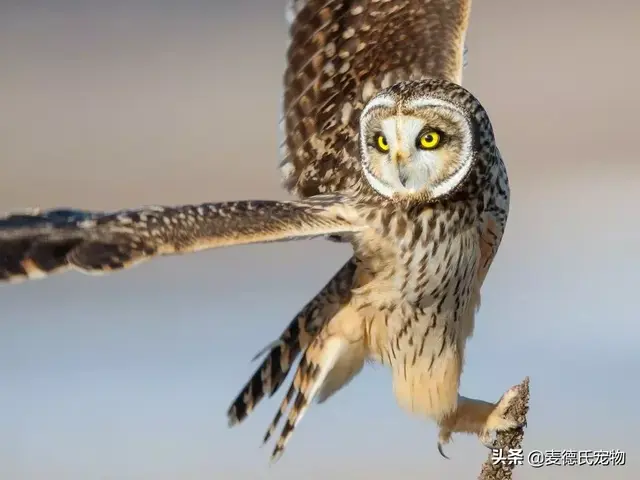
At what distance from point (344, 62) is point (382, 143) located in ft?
1.71

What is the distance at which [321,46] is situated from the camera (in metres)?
1.86

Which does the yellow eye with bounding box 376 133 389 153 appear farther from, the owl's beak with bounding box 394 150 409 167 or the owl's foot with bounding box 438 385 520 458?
the owl's foot with bounding box 438 385 520 458

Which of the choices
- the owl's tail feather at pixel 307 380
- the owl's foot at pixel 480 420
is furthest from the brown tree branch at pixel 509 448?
the owl's tail feather at pixel 307 380

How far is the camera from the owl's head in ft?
4.33

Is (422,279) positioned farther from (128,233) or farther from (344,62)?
(344,62)

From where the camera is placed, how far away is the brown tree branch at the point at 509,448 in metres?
Result: 1.37

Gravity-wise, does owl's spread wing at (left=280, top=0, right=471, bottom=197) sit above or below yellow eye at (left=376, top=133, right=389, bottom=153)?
above

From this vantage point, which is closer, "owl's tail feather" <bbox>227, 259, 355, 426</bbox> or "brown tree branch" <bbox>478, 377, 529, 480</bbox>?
"brown tree branch" <bbox>478, 377, 529, 480</bbox>

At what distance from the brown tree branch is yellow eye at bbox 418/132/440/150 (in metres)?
0.32

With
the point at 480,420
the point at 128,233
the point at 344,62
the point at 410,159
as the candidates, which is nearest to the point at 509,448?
the point at 480,420

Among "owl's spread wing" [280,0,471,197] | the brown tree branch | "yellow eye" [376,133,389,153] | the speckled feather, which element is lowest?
the brown tree branch

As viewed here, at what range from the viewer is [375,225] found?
56.3 inches

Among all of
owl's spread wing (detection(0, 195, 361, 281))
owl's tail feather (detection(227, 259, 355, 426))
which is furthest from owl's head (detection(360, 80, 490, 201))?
owl's tail feather (detection(227, 259, 355, 426))

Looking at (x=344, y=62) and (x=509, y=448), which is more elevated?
(x=344, y=62)
